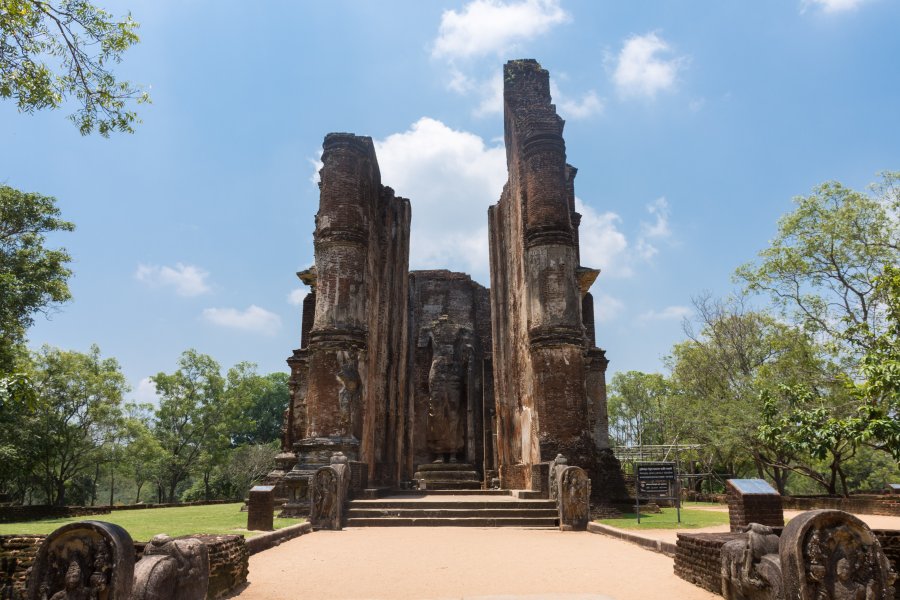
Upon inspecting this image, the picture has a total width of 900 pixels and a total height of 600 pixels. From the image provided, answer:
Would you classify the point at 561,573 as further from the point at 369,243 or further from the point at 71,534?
the point at 369,243

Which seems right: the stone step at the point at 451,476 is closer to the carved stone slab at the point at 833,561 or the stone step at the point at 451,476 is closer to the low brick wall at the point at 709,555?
the low brick wall at the point at 709,555

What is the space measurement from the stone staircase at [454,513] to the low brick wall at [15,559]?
20.3ft

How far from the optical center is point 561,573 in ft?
19.8

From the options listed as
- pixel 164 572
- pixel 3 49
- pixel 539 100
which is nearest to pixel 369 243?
pixel 539 100

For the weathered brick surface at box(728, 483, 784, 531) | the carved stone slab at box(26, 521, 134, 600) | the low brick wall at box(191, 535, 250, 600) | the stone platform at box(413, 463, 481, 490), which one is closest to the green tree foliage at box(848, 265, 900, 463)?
the weathered brick surface at box(728, 483, 784, 531)

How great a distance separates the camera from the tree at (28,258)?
17.7 metres

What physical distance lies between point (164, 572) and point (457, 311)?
1917 cm

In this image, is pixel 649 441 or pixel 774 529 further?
pixel 649 441

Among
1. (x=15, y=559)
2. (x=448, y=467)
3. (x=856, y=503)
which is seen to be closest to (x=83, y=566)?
(x=15, y=559)

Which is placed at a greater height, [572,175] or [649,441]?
[572,175]

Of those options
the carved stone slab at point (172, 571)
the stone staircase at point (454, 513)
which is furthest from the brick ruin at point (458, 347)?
the carved stone slab at point (172, 571)

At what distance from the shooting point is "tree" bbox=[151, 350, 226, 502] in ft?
113

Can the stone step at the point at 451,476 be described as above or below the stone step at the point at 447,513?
above

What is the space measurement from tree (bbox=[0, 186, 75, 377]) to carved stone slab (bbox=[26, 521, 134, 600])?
1667 cm
